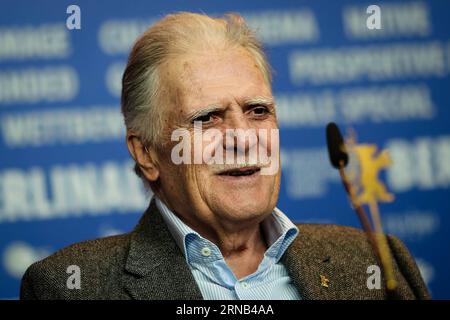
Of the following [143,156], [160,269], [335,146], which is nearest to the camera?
[335,146]

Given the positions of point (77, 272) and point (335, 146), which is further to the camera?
point (77, 272)

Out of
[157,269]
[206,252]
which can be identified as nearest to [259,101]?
[206,252]

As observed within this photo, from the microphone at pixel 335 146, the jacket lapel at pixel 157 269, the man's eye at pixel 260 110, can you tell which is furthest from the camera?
the man's eye at pixel 260 110

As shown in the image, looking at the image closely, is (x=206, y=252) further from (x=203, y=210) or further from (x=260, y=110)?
(x=260, y=110)

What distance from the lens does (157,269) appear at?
6.82ft

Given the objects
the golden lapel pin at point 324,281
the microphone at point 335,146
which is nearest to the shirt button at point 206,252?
the golden lapel pin at point 324,281

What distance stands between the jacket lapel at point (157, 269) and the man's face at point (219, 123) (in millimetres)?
104

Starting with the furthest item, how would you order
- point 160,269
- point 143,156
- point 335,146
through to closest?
point 143,156 → point 160,269 → point 335,146

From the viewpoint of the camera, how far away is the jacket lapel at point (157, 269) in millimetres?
2027

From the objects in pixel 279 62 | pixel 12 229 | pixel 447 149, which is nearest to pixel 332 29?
pixel 279 62

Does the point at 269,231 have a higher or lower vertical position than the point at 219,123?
lower

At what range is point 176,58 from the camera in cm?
214

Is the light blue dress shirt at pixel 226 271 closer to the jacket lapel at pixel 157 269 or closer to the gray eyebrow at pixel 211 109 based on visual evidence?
the jacket lapel at pixel 157 269

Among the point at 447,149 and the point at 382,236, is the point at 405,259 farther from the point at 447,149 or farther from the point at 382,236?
the point at 447,149
